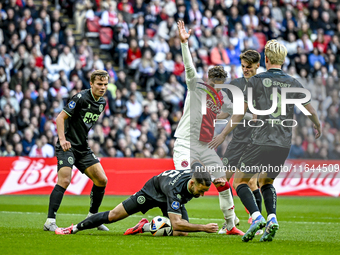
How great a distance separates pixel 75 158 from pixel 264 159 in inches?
112

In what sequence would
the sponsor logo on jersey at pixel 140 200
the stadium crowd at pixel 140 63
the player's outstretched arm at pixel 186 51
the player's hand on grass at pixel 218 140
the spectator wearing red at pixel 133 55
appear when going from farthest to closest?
the spectator wearing red at pixel 133 55 < the stadium crowd at pixel 140 63 < the player's outstretched arm at pixel 186 51 < the sponsor logo on jersey at pixel 140 200 < the player's hand on grass at pixel 218 140

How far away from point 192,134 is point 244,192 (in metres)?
1.45

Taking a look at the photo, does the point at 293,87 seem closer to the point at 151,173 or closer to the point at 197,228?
the point at 197,228

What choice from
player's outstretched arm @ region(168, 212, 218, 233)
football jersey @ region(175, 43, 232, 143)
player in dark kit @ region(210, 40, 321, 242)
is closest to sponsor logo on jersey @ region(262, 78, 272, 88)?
player in dark kit @ region(210, 40, 321, 242)

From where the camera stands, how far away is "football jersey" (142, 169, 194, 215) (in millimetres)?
6152

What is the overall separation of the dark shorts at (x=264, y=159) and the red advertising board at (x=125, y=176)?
844 centimetres

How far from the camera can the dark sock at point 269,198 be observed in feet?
19.8

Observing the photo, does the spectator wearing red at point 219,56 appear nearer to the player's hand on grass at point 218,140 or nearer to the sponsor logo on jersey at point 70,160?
the sponsor logo on jersey at point 70,160

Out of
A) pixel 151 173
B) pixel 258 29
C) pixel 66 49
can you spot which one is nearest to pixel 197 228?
pixel 151 173

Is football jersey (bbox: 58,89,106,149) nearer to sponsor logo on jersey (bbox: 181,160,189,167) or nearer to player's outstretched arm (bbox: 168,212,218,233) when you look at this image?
sponsor logo on jersey (bbox: 181,160,189,167)

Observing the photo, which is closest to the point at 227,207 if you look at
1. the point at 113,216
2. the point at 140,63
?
the point at 113,216

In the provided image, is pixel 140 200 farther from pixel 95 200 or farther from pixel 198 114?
pixel 198 114

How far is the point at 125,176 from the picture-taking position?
14.7m

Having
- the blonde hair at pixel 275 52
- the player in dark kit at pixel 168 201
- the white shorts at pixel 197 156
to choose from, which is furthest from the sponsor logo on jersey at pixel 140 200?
the blonde hair at pixel 275 52
